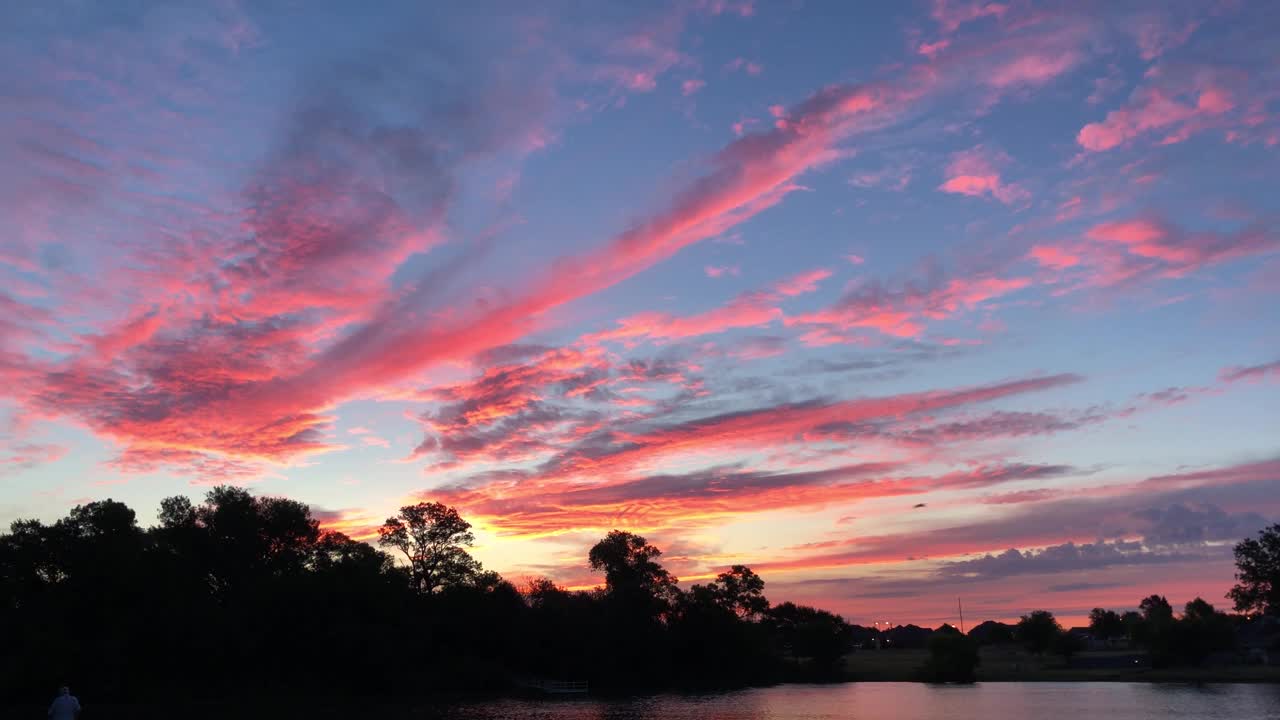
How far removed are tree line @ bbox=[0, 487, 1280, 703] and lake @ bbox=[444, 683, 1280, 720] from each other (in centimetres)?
1785

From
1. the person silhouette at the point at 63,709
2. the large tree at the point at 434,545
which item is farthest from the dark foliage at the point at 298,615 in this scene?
the person silhouette at the point at 63,709

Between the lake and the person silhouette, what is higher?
the person silhouette

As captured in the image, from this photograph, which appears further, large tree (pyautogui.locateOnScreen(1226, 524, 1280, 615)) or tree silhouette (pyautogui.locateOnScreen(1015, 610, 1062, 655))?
tree silhouette (pyautogui.locateOnScreen(1015, 610, 1062, 655))

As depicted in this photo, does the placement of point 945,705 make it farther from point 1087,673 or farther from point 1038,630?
point 1038,630

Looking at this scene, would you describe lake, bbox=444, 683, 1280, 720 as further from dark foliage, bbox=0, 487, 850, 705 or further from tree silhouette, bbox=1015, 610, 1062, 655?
tree silhouette, bbox=1015, 610, 1062, 655

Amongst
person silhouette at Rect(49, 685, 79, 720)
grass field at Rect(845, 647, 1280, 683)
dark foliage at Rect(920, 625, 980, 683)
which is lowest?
grass field at Rect(845, 647, 1280, 683)

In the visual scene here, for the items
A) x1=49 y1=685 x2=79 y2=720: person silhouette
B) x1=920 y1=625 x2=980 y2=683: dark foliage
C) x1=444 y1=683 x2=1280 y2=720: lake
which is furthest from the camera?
x1=920 y1=625 x2=980 y2=683: dark foliage

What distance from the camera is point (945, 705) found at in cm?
7862

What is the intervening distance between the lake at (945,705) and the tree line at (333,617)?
17854 millimetres

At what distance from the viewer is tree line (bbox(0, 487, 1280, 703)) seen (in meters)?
87.1

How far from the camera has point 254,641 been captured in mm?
92188

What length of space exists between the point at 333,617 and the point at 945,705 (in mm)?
64955

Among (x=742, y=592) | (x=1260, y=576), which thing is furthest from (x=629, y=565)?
(x=1260, y=576)

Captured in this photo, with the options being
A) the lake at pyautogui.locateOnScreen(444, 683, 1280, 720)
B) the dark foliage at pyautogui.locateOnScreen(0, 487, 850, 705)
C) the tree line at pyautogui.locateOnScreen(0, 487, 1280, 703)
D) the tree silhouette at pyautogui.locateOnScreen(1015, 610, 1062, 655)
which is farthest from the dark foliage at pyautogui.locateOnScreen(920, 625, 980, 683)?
the tree silhouette at pyautogui.locateOnScreen(1015, 610, 1062, 655)
